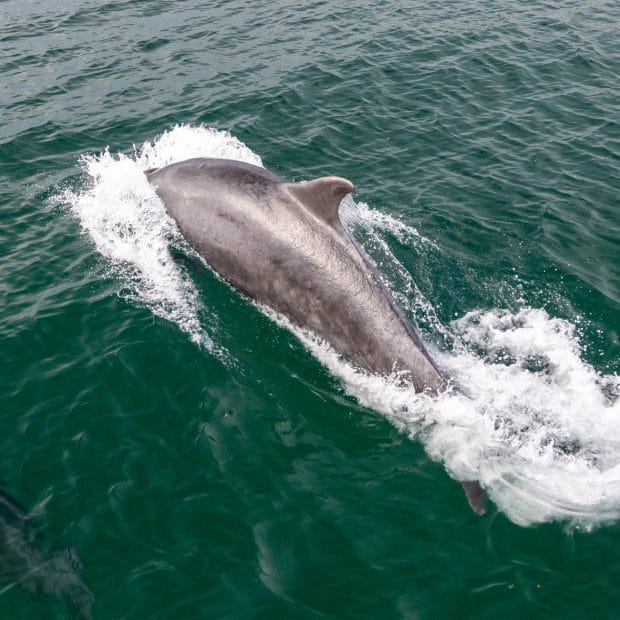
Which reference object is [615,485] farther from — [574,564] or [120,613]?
[120,613]

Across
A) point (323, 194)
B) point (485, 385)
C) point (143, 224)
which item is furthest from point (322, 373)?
point (143, 224)

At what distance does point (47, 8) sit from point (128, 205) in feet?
81.6

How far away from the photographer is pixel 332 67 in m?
26.0

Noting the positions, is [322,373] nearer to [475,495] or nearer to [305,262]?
[305,262]

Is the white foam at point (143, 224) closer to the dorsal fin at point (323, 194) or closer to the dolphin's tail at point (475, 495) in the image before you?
the dorsal fin at point (323, 194)

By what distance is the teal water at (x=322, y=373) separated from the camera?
8852 millimetres

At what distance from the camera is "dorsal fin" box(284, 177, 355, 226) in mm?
11617

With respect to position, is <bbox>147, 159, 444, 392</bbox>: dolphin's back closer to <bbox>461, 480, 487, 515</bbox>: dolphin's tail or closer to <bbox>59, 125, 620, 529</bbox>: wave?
<bbox>59, 125, 620, 529</bbox>: wave

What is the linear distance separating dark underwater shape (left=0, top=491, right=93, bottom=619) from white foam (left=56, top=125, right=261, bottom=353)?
4624mm

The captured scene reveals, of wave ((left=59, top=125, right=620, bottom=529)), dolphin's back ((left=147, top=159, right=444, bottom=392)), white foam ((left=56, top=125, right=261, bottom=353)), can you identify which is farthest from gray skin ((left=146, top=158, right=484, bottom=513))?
white foam ((left=56, top=125, right=261, bottom=353))

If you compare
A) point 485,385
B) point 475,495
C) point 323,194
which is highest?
point 323,194

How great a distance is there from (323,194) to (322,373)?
341cm

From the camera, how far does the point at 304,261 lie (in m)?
12.2

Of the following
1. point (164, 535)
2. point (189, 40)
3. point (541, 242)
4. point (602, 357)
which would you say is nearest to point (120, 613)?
point (164, 535)
